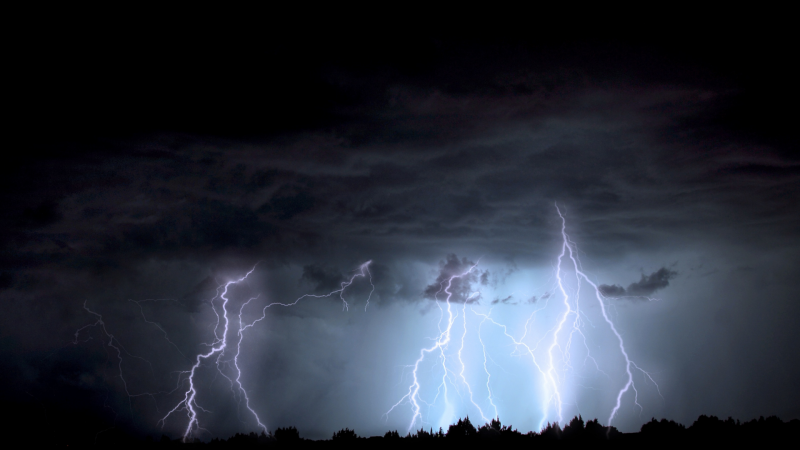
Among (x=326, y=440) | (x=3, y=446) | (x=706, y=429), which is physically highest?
(x=706, y=429)

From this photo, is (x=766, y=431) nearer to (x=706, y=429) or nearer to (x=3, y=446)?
(x=706, y=429)

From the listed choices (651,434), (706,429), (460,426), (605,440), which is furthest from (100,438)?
(706,429)

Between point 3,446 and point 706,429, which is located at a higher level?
point 706,429

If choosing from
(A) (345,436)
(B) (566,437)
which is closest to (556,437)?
(B) (566,437)

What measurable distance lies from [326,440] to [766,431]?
43.9 ft

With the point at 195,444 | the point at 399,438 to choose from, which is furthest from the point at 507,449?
the point at 195,444

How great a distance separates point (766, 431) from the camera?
45.1ft

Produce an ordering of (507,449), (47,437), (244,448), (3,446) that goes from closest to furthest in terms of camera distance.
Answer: (507,449) < (244,448) < (3,446) < (47,437)

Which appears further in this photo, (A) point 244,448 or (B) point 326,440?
(B) point 326,440

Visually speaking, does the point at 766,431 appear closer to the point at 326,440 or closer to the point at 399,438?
the point at 399,438

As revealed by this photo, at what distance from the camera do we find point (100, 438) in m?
20.1

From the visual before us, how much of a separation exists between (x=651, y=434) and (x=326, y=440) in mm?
10246

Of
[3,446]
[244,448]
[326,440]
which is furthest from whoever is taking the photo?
[3,446]

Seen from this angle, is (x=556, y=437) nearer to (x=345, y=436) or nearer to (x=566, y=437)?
(x=566, y=437)
